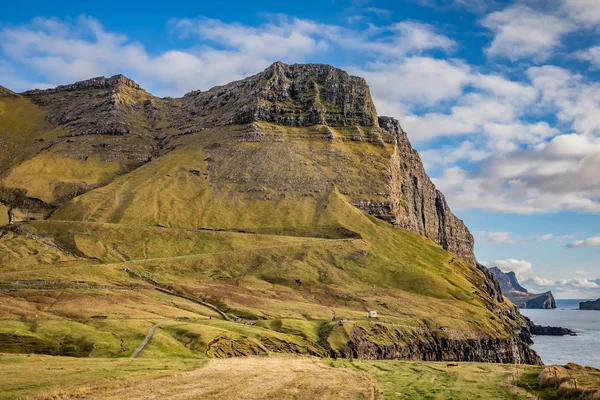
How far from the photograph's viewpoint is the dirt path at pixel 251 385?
44.8 meters

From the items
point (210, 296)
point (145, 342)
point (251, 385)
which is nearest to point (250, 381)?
point (251, 385)

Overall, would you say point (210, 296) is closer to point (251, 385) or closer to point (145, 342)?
point (145, 342)

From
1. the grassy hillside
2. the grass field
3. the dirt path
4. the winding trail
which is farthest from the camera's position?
the grassy hillside

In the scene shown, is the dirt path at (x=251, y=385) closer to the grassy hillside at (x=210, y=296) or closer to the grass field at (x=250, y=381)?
the grass field at (x=250, y=381)

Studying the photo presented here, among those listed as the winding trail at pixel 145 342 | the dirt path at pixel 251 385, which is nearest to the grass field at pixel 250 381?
the dirt path at pixel 251 385

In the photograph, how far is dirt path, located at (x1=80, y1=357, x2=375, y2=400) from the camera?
44.8m

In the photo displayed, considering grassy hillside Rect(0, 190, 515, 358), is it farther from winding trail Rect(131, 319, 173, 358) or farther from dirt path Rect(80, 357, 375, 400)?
dirt path Rect(80, 357, 375, 400)

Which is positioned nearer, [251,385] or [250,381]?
[251,385]

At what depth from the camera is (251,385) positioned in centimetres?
4962

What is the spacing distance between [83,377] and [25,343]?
93.9 ft

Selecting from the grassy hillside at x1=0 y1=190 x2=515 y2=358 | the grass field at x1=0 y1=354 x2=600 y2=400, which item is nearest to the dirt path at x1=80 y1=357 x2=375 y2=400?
the grass field at x1=0 y1=354 x2=600 y2=400

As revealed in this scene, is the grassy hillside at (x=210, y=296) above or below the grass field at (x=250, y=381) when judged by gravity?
above

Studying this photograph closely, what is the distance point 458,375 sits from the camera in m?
63.5

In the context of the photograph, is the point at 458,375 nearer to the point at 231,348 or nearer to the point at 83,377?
Answer: the point at 231,348
